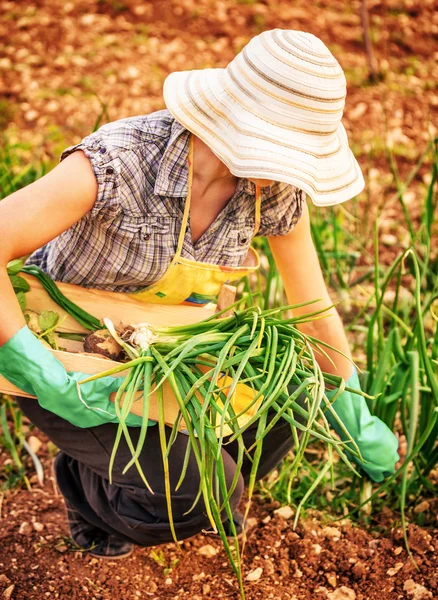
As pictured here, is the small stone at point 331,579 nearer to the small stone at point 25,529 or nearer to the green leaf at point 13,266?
the small stone at point 25,529

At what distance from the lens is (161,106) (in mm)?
3623

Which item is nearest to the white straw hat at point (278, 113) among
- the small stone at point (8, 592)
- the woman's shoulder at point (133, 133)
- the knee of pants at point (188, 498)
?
the woman's shoulder at point (133, 133)

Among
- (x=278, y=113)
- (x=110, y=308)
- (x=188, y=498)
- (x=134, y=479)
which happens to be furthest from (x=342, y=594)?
(x=278, y=113)

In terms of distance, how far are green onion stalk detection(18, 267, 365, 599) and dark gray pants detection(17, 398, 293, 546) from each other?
129 millimetres

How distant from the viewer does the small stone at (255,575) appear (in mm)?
1574

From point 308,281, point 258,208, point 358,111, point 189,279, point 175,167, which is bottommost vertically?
point 358,111

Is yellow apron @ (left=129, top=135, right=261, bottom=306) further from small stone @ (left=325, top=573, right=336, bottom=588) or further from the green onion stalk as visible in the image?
small stone @ (left=325, top=573, right=336, bottom=588)

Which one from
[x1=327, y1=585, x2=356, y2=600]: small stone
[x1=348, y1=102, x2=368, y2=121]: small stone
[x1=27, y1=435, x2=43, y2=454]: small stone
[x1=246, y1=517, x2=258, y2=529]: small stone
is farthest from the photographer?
[x1=348, y1=102, x2=368, y2=121]: small stone

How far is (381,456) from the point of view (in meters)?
1.67

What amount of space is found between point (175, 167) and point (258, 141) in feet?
0.75

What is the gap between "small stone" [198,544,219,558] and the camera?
5.40 ft

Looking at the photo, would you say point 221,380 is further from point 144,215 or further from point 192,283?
point 144,215

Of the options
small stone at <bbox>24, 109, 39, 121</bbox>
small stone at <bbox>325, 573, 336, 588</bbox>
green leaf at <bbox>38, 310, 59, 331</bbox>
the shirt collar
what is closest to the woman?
the shirt collar

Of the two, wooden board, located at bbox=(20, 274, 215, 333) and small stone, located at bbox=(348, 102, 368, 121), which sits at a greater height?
wooden board, located at bbox=(20, 274, 215, 333)
